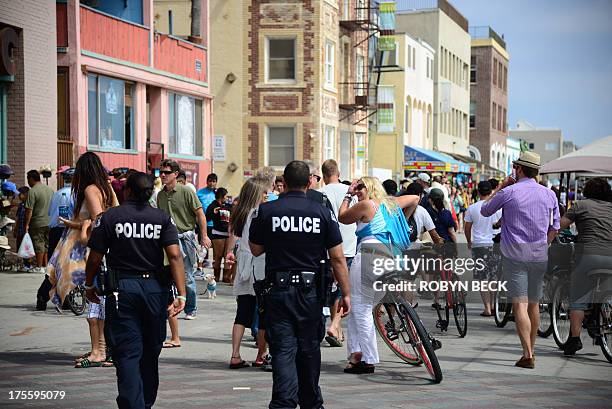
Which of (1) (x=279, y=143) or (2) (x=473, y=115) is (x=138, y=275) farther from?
(2) (x=473, y=115)

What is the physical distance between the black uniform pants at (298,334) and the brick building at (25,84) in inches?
511

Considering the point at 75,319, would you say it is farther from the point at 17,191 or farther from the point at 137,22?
the point at 137,22

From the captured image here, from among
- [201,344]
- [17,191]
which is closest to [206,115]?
[17,191]

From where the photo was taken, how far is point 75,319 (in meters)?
12.1

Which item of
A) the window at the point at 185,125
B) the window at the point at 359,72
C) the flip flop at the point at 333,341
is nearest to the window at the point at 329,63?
the window at the point at 359,72

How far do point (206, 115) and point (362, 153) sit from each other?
13.6 meters

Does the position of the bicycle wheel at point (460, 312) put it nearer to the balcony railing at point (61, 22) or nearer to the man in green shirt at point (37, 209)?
the man in green shirt at point (37, 209)

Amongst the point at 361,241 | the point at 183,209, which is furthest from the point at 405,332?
the point at 183,209

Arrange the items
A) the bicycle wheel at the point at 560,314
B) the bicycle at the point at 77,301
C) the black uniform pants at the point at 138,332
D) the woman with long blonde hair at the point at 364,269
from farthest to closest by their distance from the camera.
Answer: the bicycle at the point at 77,301 < the bicycle wheel at the point at 560,314 < the woman with long blonde hair at the point at 364,269 < the black uniform pants at the point at 138,332

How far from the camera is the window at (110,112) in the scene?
73.6 feet

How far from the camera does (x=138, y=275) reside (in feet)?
22.2

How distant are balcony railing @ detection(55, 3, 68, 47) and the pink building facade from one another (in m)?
0.02

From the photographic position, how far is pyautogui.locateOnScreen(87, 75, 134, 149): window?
2242 cm

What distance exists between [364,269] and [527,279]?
1.64 metres
